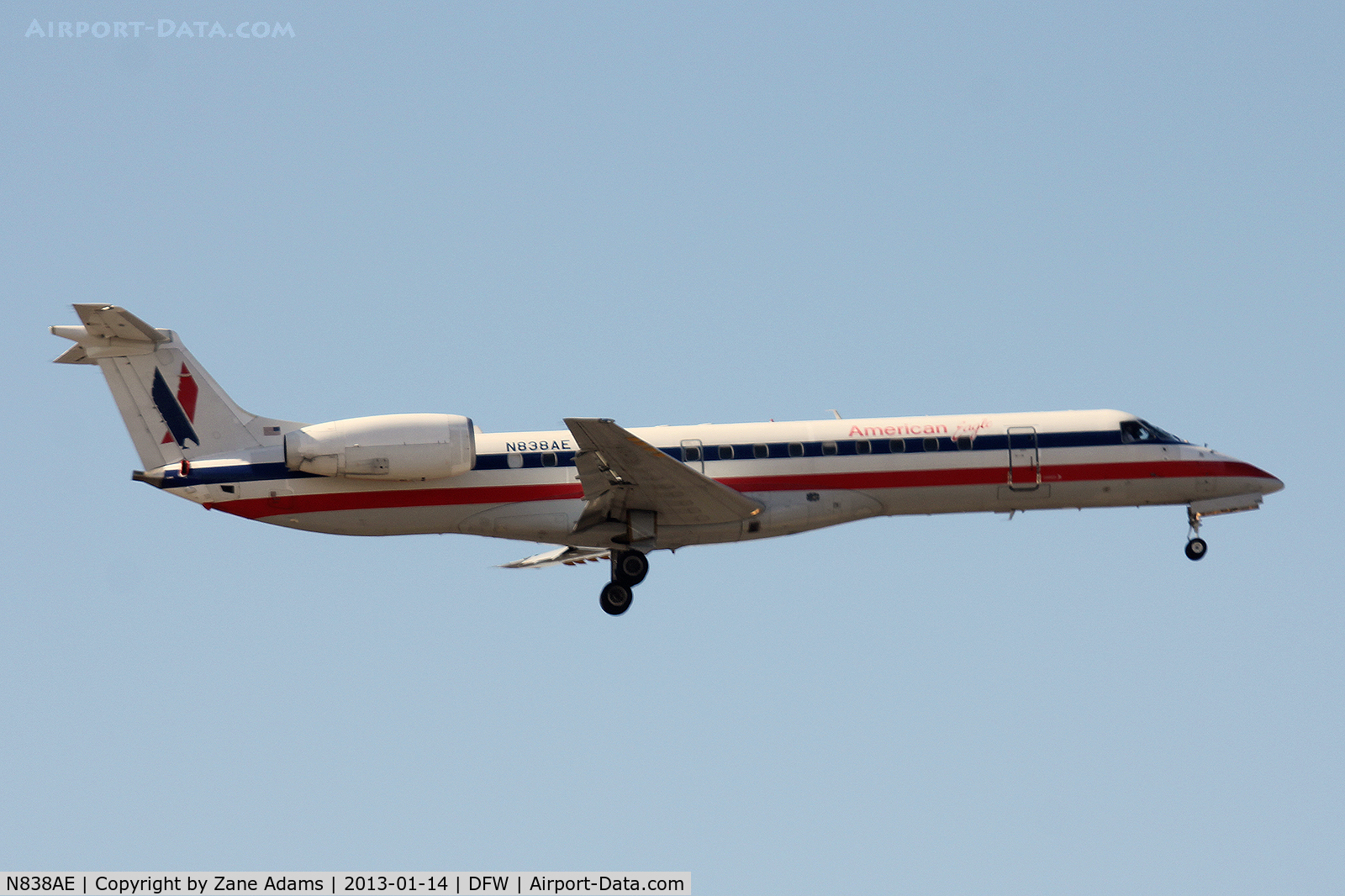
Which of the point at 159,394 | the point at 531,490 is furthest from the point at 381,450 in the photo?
the point at 159,394

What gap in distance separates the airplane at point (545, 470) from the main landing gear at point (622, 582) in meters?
0.03

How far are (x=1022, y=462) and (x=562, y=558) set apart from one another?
32.7 ft

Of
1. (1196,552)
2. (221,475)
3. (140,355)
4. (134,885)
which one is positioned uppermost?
(140,355)

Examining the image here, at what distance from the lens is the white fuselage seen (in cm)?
2780

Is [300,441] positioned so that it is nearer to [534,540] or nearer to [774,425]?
[534,540]

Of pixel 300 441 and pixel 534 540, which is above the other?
pixel 300 441

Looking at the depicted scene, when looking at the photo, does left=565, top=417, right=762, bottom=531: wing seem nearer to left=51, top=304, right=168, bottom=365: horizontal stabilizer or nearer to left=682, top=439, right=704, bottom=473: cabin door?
Result: left=682, top=439, right=704, bottom=473: cabin door

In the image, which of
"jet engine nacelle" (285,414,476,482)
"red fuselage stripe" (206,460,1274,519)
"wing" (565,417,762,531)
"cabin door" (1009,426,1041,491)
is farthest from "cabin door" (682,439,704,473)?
"cabin door" (1009,426,1041,491)

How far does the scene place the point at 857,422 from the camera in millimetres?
28766

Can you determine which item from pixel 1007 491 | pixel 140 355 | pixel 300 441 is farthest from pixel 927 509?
pixel 140 355

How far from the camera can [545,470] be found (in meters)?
28.1

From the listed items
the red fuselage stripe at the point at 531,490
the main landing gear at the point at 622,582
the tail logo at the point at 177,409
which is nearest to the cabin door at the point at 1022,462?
the red fuselage stripe at the point at 531,490

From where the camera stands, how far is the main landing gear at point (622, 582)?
2773 cm

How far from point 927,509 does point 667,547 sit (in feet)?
16.9
